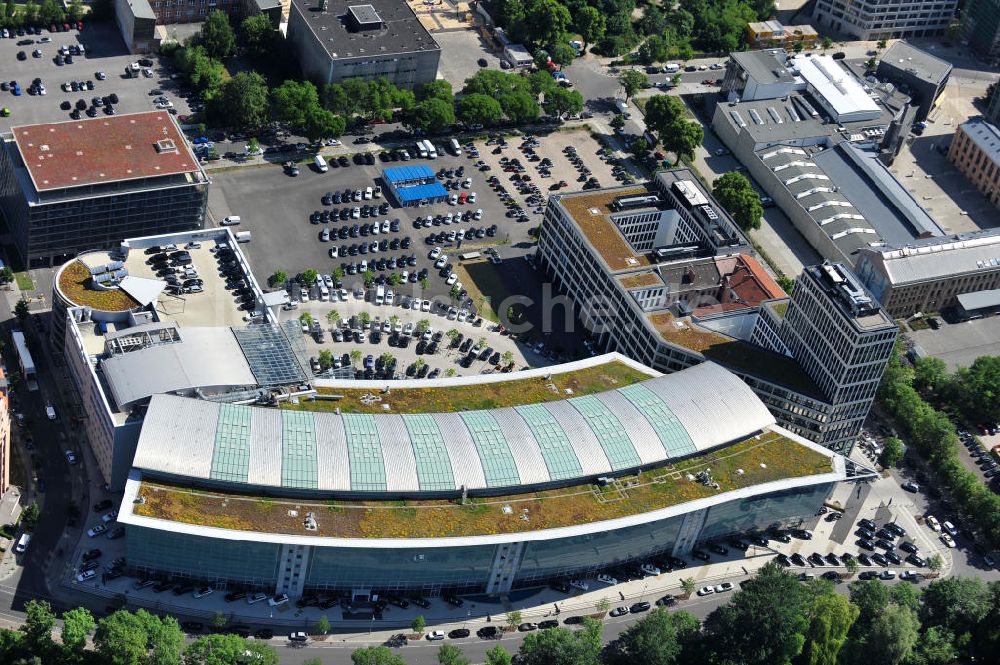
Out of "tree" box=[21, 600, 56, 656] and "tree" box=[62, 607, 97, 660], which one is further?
"tree" box=[21, 600, 56, 656]

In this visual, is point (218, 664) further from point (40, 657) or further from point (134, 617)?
point (40, 657)

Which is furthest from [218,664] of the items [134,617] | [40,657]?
[40,657]

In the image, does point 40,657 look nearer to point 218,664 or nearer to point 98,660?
point 98,660

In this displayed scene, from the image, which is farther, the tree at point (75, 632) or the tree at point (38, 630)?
the tree at point (38, 630)

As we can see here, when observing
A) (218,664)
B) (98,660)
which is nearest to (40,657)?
(98,660)
